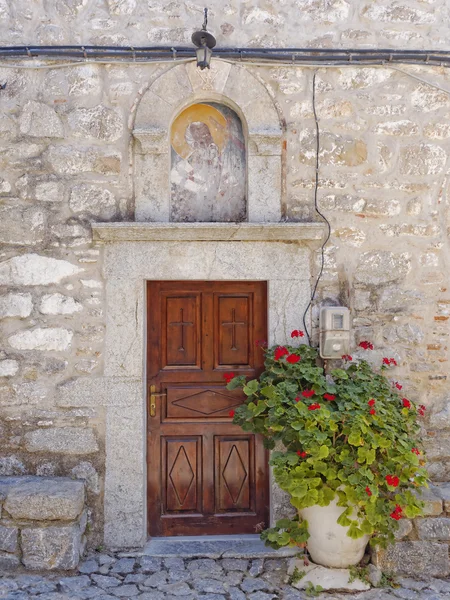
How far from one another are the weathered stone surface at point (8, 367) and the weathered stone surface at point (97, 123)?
1.59 m

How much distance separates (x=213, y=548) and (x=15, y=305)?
2075mm

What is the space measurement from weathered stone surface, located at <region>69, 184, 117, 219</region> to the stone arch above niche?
19 cm

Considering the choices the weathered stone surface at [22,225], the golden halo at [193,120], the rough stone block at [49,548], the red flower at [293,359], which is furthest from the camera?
the golden halo at [193,120]

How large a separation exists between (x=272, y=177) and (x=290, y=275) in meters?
0.69

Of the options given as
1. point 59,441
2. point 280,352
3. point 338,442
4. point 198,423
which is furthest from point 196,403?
point 338,442

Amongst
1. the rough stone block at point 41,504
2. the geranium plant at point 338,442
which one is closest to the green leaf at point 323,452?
the geranium plant at point 338,442

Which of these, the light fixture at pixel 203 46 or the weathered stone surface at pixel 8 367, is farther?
the weathered stone surface at pixel 8 367

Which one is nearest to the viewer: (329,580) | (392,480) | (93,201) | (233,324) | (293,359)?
(392,480)

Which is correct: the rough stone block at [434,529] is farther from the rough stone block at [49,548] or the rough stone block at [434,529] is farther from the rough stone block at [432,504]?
the rough stone block at [49,548]

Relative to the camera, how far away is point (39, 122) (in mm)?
4051

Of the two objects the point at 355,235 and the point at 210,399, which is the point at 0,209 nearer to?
the point at 210,399

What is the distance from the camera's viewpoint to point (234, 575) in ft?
12.0

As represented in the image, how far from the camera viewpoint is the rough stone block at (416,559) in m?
3.61

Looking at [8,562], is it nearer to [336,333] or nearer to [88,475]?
[88,475]
